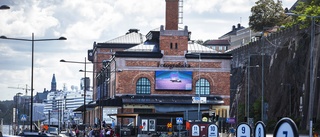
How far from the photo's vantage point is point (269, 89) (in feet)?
444

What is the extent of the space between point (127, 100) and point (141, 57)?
615 cm

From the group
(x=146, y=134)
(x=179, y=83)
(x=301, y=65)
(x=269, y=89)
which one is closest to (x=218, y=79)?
(x=179, y=83)

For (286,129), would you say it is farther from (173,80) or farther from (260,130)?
(173,80)

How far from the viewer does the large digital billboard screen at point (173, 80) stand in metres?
114

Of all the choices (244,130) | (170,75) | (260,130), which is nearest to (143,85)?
(170,75)

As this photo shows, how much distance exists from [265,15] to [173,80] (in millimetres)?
65971

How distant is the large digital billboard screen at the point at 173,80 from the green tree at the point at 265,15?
201ft

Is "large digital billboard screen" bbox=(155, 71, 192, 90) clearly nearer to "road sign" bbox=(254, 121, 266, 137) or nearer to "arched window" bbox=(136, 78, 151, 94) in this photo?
"arched window" bbox=(136, 78, 151, 94)

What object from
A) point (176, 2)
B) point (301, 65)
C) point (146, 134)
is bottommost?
point (146, 134)

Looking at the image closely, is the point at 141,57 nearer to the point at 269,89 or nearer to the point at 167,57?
the point at 167,57

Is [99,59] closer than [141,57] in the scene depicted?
No

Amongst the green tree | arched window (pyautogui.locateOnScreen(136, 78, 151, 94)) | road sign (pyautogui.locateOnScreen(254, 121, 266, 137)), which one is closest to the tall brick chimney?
arched window (pyautogui.locateOnScreen(136, 78, 151, 94))

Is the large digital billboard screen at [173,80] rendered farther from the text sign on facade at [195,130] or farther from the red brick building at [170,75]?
the text sign on facade at [195,130]

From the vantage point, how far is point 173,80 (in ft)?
373
